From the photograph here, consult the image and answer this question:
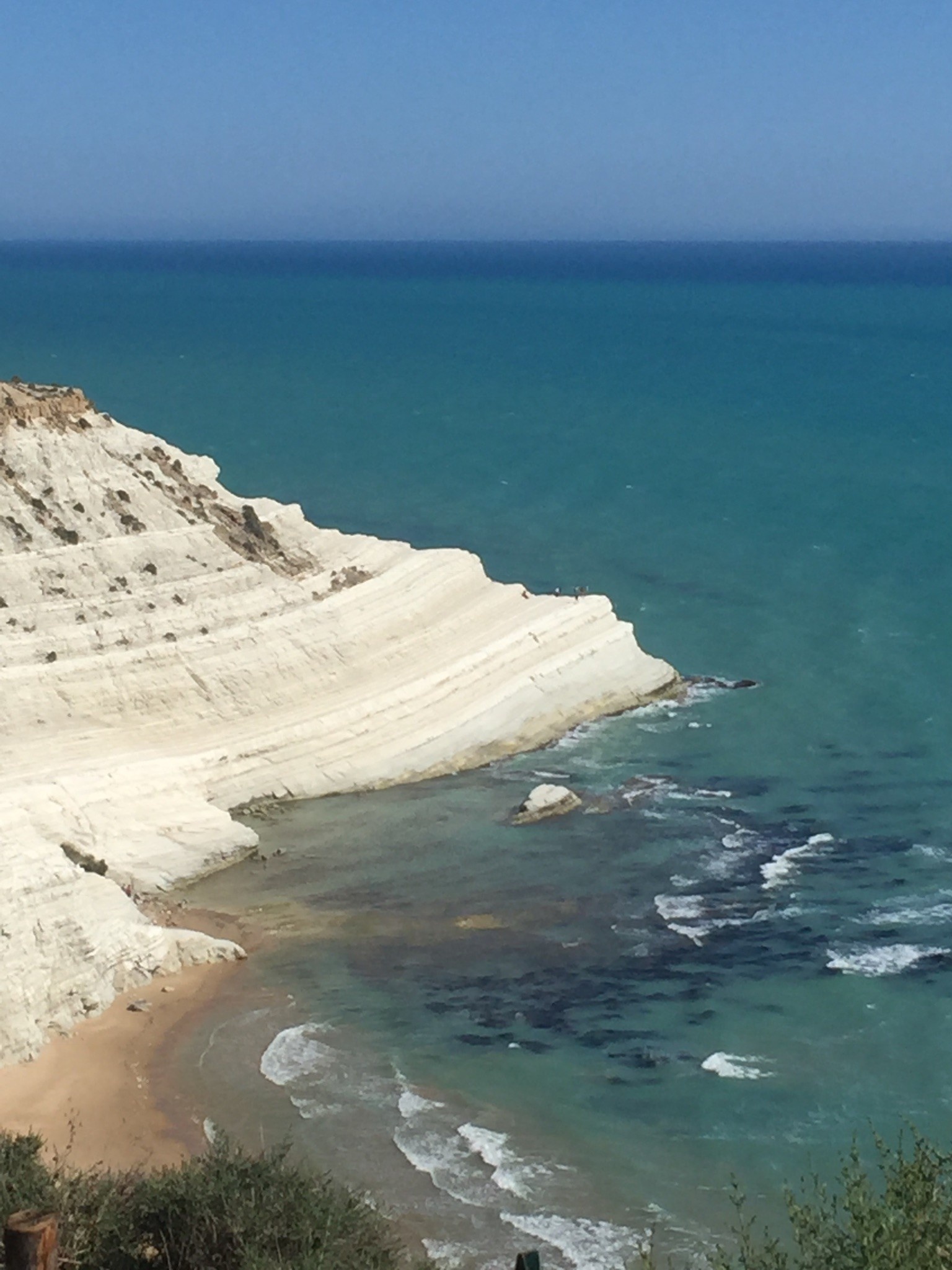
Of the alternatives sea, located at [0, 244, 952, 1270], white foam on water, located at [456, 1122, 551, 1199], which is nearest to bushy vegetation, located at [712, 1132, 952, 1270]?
sea, located at [0, 244, 952, 1270]

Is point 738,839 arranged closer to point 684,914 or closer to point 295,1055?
point 684,914

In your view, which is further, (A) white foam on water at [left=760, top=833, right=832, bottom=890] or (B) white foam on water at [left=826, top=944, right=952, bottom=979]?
(A) white foam on water at [left=760, top=833, right=832, bottom=890]

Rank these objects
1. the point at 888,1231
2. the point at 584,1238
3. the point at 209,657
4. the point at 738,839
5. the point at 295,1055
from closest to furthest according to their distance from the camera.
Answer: the point at 888,1231 → the point at 584,1238 → the point at 295,1055 → the point at 738,839 → the point at 209,657

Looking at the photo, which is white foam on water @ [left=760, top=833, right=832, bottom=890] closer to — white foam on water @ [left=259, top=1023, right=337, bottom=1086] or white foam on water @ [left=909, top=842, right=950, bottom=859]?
white foam on water @ [left=909, top=842, right=950, bottom=859]

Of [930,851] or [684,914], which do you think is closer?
[684,914]

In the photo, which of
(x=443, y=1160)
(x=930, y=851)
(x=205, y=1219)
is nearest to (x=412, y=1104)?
(x=443, y=1160)
